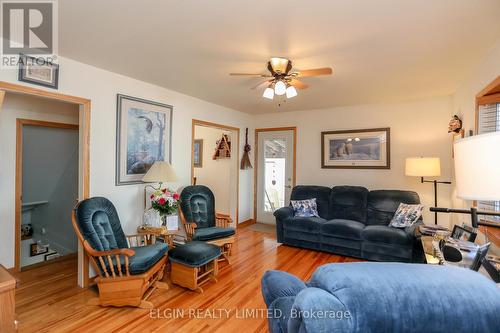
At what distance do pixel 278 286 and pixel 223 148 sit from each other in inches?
173

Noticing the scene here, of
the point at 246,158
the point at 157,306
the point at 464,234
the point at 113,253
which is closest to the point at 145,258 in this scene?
the point at 113,253

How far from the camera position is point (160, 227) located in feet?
10.3

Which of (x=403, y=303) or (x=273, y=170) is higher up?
(x=273, y=170)

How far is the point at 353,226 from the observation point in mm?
3750

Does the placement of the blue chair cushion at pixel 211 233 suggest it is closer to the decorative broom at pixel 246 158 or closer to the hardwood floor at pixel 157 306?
the hardwood floor at pixel 157 306

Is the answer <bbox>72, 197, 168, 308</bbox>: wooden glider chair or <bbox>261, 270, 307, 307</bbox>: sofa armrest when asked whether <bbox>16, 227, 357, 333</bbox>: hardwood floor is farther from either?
<bbox>261, 270, 307, 307</bbox>: sofa armrest

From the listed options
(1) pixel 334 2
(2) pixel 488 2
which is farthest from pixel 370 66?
(1) pixel 334 2

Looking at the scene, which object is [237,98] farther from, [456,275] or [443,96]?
[456,275]

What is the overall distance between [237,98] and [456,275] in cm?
386

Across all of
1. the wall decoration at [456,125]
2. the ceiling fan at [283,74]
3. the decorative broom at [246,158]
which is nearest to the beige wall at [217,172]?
the decorative broom at [246,158]

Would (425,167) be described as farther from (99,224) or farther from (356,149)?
(99,224)

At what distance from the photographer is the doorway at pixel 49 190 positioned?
375 cm

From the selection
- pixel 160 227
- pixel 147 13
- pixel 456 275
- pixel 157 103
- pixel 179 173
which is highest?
pixel 147 13

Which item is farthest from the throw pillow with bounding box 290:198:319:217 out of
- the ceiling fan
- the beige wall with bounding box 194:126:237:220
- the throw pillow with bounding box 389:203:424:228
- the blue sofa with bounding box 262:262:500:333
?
the blue sofa with bounding box 262:262:500:333
